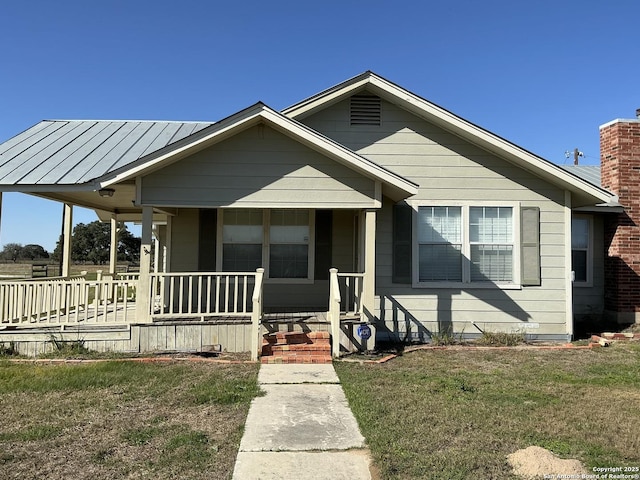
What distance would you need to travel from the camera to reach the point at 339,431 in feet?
15.1

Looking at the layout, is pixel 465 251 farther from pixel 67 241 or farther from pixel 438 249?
pixel 67 241

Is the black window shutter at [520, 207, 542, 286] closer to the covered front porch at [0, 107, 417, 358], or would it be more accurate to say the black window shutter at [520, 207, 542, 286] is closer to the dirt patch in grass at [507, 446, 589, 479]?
the covered front porch at [0, 107, 417, 358]

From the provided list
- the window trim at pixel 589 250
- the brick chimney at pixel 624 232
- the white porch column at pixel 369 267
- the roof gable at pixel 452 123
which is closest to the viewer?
the white porch column at pixel 369 267

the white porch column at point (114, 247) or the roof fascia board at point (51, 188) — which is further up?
the roof fascia board at point (51, 188)

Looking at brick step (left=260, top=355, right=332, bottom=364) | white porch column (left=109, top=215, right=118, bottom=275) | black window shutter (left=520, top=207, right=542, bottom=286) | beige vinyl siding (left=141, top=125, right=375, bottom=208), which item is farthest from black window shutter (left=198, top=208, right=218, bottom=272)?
black window shutter (left=520, top=207, right=542, bottom=286)

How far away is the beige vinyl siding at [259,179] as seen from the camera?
8016 mm

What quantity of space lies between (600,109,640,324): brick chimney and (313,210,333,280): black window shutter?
665cm

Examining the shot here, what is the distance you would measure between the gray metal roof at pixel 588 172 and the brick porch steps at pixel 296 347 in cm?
840

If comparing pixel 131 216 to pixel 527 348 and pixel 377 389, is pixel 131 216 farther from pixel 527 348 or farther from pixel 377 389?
pixel 527 348

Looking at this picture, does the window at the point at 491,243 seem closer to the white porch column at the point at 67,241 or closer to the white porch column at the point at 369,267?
the white porch column at the point at 369,267

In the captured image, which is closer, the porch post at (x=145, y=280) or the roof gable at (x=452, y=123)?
the porch post at (x=145, y=280)

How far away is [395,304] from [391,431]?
4.91 m

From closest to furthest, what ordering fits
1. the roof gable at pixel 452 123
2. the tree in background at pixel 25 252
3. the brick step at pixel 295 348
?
1. the brick step at pixel 295 348
2. the roof gable at pixel 452 123
3. the tree in background at pixel 25 252

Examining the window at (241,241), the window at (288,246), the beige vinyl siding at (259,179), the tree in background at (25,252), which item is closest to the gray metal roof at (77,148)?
the beige vinyl siding at (259,179)
